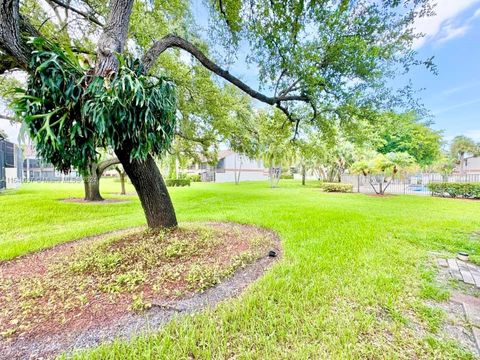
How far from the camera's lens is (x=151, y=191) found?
12.7 feet

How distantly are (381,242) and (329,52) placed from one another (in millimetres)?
3741

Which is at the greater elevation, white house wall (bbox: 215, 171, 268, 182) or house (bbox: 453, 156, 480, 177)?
house (bbox: 453, 156, 480, 177)

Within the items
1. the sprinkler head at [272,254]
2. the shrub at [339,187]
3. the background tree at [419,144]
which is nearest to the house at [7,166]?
the sprinkler head at [272,254]

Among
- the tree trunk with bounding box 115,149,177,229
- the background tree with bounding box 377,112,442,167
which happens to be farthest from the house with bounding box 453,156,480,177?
the tree trunk with bounding box 115,149,177,229

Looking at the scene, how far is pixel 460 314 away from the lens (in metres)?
1.99

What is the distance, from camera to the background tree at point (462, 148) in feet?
108

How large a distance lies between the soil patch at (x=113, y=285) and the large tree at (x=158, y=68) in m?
1.03

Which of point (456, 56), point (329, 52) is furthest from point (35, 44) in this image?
point (456, 56)

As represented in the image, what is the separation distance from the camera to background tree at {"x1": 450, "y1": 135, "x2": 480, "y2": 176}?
33.0 m

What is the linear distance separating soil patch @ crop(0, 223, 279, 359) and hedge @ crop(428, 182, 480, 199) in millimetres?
13485

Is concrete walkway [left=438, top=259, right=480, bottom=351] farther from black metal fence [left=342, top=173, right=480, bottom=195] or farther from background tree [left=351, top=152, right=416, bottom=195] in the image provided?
black metal fence [left=342, top=173, right=480, bottom=195]

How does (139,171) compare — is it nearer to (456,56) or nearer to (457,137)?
(456,56)

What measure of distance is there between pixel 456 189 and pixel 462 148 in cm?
3237

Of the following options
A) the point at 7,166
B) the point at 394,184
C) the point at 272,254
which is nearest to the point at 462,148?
the point at 394,184
